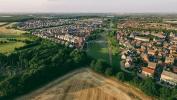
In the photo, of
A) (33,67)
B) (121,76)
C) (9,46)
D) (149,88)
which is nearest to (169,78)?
(149,88)

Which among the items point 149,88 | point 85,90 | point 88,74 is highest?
point 149,88

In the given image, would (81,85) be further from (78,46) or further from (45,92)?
(78,46)

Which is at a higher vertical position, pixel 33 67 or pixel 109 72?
pixel 33 67

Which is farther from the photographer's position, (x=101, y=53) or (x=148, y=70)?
(x=101, y=53)

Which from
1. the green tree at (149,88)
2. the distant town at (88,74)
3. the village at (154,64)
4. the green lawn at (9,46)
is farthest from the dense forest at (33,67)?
the green tree at (149,88)

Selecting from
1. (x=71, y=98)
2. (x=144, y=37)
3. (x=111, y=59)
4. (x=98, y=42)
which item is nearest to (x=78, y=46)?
(x=98, y=42)

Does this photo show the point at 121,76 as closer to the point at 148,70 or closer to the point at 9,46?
the point at 148,70

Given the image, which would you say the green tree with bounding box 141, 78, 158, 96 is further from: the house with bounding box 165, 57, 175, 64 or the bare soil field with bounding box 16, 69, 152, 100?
the house with bounding box 165, 57, 175, 64
